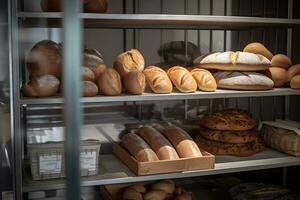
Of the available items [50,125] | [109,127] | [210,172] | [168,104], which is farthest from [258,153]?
[50,125]

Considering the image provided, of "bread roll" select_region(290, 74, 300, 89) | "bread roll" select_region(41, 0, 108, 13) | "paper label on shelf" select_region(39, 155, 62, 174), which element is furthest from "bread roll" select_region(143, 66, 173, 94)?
"bread roll" select_region(290, 74, 300, 89)

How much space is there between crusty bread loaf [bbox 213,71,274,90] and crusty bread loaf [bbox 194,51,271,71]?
0.10ft

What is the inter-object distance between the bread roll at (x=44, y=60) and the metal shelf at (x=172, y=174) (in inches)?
18.6

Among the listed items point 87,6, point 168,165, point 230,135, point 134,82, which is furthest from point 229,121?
point 87,6

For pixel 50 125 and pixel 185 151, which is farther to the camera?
pixel 50 125

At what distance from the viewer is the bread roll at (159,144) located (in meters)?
1.80

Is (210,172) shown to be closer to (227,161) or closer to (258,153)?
(227,161)

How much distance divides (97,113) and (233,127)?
73 centimetres

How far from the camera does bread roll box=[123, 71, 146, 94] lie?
1.70 meters

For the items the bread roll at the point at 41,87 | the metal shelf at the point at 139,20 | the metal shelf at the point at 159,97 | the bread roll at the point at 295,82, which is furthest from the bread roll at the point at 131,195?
the bread roll at the point at 295,82

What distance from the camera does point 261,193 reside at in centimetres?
211

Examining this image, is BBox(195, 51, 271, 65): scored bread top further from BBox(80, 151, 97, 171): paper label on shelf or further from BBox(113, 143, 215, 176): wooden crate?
BBox(80, 151, 97, 171): paper label on shelf

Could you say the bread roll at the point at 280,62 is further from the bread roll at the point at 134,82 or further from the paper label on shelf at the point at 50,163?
the paper label on shelf at the point at 50,163

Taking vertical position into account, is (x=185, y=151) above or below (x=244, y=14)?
below
